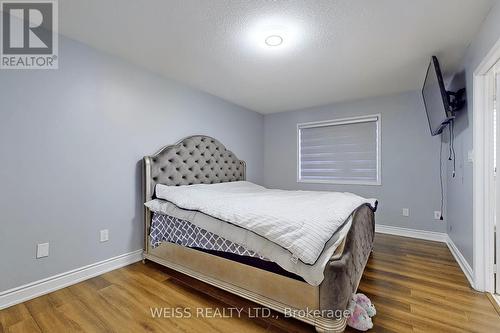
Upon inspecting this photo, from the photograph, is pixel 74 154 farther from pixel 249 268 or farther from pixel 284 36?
pixel 284 36

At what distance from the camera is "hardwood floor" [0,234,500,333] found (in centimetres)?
150

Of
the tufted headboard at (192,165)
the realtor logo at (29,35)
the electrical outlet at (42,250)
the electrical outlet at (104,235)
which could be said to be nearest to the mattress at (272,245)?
the tufted headboard at (192,165)

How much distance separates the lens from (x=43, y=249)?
1.91 m

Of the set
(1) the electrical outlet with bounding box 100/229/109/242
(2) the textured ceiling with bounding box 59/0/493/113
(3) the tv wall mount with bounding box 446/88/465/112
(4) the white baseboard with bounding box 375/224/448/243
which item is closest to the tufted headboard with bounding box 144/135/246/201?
(1) the electrical outlet with bounding box 100/229/109/242

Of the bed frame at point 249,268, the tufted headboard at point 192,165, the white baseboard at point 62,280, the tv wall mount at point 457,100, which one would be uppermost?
the tv wall mount at point 457,100

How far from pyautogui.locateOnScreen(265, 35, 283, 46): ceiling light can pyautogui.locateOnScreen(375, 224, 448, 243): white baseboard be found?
3.10m

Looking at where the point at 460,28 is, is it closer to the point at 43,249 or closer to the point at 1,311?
the point at 43,249

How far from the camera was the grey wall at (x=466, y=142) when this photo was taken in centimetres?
172

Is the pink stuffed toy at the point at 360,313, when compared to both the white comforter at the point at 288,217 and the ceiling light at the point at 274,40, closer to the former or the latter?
the white comforter at the point at 288,217

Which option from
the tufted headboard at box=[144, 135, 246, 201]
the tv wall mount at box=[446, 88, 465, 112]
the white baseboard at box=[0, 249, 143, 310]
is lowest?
the white baseboard at box=[0, 249, 143, 310]

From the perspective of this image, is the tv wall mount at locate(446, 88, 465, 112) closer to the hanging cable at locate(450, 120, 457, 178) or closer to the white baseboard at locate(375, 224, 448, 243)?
the hanging cable at locate(450, 120, 457, 178)

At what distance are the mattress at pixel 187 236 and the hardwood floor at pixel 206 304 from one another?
34 centimetres

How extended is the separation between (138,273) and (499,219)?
3117 millimetres

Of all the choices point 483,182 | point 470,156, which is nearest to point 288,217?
point 483,182
